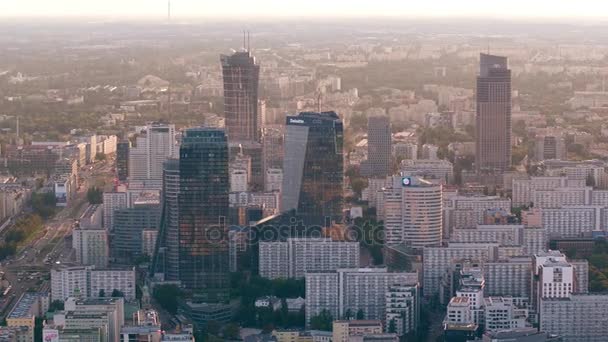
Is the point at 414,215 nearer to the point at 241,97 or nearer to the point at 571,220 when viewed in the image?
the point at 571,220

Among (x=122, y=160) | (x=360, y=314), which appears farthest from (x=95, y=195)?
(x=360, y=314)

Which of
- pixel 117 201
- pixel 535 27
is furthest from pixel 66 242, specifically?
pixel 535 27

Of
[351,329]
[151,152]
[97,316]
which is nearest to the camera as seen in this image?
[97,316]

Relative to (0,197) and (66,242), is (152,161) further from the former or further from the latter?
(66,242)

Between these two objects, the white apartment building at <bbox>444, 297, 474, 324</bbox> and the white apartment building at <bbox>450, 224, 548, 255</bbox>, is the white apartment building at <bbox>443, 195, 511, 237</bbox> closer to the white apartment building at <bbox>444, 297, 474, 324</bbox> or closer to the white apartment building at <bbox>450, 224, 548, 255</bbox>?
the white apartment building at <bbox>450, 224, 548, 255</bbox>

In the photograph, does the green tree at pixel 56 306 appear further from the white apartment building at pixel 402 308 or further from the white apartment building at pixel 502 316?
the white apartment building at pixel 502 316

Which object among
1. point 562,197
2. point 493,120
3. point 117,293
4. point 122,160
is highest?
point 493,120

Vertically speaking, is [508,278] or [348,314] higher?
[508,278]
